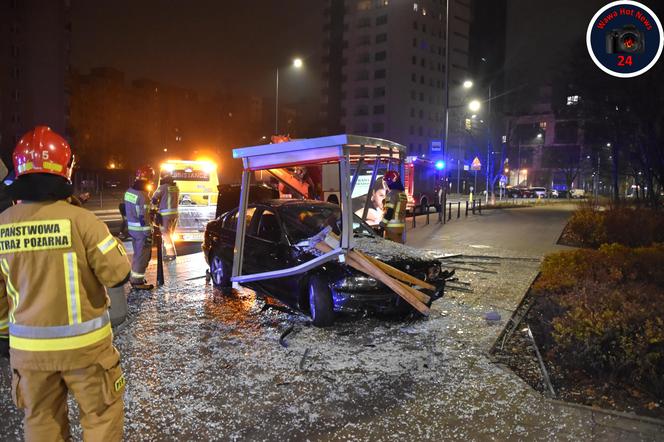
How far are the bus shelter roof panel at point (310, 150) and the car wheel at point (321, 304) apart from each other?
144 cm

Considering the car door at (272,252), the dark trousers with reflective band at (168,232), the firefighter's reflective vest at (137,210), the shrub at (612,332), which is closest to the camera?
the shrub at (612,332)

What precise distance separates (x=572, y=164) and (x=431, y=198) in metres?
46.8

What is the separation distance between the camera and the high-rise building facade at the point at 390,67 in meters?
79.0

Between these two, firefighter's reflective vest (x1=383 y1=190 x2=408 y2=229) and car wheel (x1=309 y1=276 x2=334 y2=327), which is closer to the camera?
car wheel (x1=309 y1=276 x2=334 y2=327)

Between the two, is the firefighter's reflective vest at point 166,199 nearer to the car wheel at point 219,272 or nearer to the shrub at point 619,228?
the car wheel at point 219,272

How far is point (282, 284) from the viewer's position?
6660 millimetres

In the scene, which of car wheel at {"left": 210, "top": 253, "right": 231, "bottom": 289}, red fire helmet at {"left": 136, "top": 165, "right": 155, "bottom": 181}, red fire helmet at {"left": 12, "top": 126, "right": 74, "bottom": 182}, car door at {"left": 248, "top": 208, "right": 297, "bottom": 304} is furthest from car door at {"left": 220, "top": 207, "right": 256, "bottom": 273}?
red fire helmet at {"left": 12, "top": 126, "right": 74, "bottom": 182}

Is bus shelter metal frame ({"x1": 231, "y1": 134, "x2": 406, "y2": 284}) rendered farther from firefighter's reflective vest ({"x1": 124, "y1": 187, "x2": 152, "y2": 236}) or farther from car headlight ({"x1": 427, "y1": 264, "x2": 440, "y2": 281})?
firefighter's reflective vest ({"x1": 124, "y1": 187, "x2": 152, "y2": 236})

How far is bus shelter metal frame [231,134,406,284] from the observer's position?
5562mm

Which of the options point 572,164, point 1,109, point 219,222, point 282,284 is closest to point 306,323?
point 282,284

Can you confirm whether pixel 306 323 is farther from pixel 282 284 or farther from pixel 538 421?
pixel 538 421

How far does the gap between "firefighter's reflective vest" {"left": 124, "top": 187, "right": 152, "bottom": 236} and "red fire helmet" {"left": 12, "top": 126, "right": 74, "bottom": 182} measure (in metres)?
5.07

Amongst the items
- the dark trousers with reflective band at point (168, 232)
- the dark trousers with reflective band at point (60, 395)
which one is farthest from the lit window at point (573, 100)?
the dark trousers with reflective band at point (60, 395)

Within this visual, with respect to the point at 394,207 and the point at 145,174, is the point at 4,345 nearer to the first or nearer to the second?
the point at 145,174
